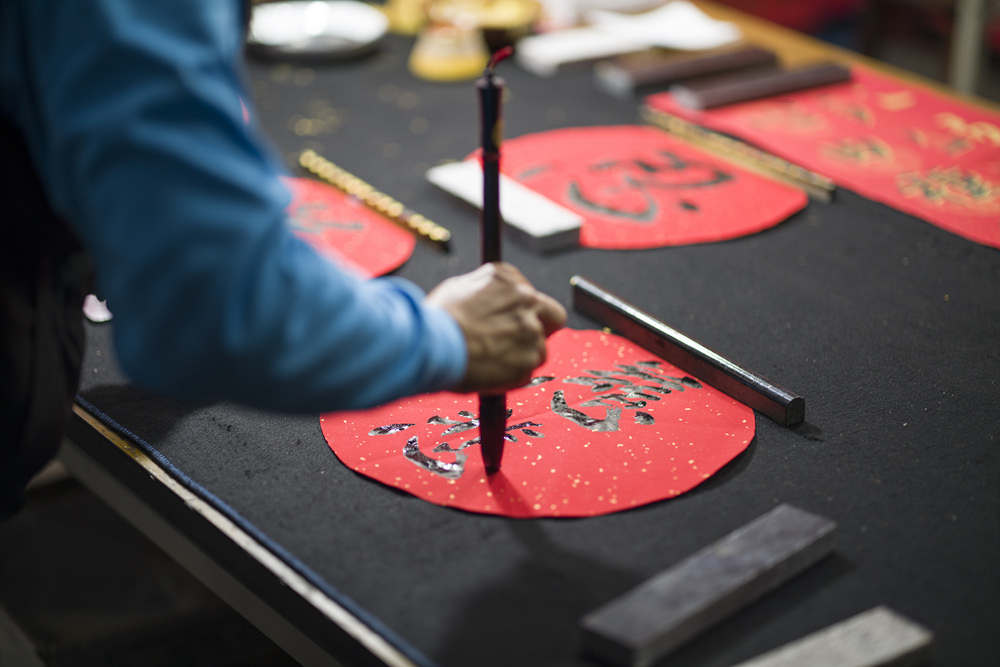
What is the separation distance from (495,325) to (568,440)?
0.18m

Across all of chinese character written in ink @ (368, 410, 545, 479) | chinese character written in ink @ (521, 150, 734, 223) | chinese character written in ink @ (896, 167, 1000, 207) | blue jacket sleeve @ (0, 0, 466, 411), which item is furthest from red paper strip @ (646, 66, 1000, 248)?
blue jacket sleeve @ (0, 0, 466, 411)

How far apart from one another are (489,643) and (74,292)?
381 mm

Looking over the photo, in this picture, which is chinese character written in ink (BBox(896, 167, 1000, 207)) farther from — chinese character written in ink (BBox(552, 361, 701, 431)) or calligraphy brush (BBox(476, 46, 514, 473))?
calligraphy brush (BBox(476, 46, 514, 473))

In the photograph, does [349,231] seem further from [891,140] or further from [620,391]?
[891,140]

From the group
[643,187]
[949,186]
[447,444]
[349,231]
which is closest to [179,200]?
[447,444]

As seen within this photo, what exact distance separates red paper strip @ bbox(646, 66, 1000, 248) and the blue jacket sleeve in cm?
87

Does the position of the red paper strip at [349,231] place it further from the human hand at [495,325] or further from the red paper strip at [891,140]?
the red paper strip at [891,140]

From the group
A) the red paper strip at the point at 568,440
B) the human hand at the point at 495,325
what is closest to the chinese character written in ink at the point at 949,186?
the red paper strip at the point at 568,440

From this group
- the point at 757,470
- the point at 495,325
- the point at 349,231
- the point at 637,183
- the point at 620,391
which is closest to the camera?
the point at 495,325

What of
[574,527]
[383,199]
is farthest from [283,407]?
[383,199]

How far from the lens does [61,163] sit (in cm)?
50

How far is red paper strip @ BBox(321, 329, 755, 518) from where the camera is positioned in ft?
2.40

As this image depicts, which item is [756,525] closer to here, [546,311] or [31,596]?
[546,311]

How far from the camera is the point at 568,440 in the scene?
791mm
